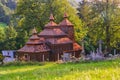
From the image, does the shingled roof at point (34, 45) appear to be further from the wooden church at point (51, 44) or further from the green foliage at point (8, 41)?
the green foliage at point (8, 41)

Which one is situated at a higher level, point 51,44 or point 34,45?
point 34,45

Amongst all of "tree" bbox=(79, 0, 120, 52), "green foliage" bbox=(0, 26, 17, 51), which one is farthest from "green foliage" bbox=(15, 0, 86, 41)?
"tree" bbox=(79, 0, 120, 52)

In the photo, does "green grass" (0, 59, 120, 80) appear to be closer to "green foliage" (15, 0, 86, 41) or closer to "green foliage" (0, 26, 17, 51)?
"green foliage" (15, 0, 86, 41)

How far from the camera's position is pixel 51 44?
4372cm

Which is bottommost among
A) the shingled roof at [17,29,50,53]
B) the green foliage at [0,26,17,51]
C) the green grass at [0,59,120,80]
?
the green foliage at [0,26,17,51]

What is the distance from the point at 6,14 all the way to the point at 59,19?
9264 centimetres

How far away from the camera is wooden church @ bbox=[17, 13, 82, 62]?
1636 inches

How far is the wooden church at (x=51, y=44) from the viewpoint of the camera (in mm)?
41562

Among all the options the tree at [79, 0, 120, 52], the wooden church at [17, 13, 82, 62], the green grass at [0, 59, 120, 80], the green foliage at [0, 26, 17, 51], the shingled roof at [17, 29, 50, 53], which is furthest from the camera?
the green foliage at [0, 26, 17, 51]

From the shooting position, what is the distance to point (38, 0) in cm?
5262

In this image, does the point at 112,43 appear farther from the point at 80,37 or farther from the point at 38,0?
the point at 38,0

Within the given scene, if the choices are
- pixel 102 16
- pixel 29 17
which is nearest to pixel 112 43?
pixel 102 16

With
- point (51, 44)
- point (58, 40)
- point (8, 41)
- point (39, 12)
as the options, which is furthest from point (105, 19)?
point (8, 41)

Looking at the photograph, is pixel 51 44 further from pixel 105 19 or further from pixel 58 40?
pixel 105 19
